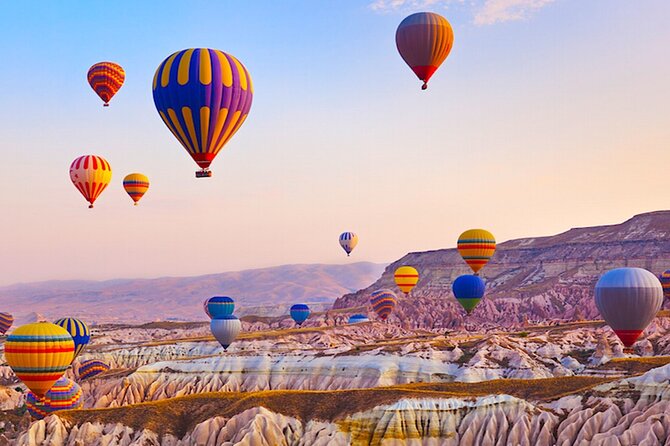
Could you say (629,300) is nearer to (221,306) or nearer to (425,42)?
(425,42)

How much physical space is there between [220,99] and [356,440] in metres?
26.6

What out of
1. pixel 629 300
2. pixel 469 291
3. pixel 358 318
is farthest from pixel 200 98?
pixel 358 318

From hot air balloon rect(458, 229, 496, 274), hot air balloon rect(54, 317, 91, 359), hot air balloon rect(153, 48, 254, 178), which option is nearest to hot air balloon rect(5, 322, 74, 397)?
hot air balloon rect(54, 317, 91, 359)

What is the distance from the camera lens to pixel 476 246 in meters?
120

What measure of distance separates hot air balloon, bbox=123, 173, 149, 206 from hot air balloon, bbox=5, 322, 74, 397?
40.1 m

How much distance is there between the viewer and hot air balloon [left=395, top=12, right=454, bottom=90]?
8000 centimetres

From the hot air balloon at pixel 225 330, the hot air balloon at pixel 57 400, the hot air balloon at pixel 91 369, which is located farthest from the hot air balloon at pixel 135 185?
the hot air balloon at pixel 57 400

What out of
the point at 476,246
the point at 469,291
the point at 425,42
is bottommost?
the point at 469,291

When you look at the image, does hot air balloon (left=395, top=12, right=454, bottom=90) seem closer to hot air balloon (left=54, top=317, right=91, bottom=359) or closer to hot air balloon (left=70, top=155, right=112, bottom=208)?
hot air balloon (left=70, top=155, right=112, bottom=208)

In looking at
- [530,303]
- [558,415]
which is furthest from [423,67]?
[530,303]

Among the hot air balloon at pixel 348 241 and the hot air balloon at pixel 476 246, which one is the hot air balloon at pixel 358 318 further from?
the hot air balloon at pixel 476 246

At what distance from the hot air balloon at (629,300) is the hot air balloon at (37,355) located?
157 ft

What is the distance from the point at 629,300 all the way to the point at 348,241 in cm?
10828

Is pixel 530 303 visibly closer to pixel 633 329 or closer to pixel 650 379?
pixel 633 329
